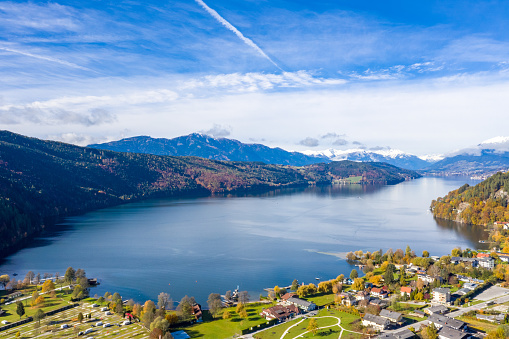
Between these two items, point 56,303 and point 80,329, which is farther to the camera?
point 56,303

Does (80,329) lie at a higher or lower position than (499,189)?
lower

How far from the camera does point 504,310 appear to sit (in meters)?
29.9

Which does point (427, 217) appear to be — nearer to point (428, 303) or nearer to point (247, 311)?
point (428, 303)

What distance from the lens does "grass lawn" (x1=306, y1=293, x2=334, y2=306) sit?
110ft

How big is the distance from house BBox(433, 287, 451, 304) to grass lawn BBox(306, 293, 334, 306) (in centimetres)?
919

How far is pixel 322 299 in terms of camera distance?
113ft

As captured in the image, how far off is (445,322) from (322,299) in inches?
428

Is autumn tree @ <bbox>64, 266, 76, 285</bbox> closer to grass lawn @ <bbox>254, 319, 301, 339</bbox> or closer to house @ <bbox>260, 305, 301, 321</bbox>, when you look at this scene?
Answer: house @ <bbox>260, 305, 301, 321</bbox>

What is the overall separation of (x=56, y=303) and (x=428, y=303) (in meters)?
33.6

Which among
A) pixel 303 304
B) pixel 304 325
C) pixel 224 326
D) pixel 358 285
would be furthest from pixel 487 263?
pixel 224 326

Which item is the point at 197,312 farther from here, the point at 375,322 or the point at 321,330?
the point at 375,322

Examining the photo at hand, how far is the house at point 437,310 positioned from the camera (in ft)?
97.6

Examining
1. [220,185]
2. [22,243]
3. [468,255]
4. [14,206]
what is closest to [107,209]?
[14,206]

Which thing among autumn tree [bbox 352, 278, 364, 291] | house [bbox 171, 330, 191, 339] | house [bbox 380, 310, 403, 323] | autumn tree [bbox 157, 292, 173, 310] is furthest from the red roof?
autumn tree [bbox 157, 292, 173, 310]
